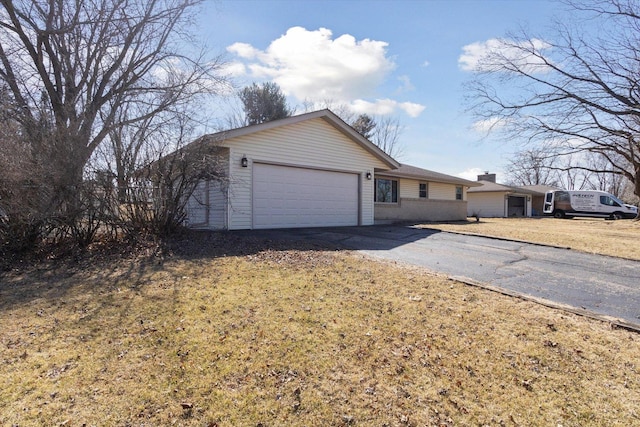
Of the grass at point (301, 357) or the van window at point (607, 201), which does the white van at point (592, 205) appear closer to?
the van window at point (607, 201)

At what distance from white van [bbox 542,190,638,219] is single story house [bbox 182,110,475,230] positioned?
827 inches

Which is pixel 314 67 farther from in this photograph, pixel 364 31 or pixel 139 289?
pixel 139 289

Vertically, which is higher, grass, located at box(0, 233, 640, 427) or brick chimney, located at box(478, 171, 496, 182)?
brick chimney, located at box(478, 171, 496, 182)

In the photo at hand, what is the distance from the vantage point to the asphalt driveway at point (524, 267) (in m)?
4.94

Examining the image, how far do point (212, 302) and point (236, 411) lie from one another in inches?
90.4

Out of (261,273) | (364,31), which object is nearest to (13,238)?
(261,273)

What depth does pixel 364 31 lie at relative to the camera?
15375 millimetres

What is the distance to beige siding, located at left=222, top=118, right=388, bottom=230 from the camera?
10750mm

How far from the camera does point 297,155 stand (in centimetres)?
1220

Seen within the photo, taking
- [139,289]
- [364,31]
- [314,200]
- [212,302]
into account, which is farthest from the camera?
[364,31]

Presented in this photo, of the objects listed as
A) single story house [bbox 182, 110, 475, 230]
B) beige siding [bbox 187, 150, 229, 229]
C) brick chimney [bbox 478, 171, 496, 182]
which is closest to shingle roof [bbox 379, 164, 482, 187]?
single story house [bbox 182, 110, 475, 230]

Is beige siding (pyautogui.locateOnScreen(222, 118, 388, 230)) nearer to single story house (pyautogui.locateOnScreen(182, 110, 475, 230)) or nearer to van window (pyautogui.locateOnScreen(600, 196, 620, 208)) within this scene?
single story house (pyautogui.locateOnScreen(182, 110, 475, 230))

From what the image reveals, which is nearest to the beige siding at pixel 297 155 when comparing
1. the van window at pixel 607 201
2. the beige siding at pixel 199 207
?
the beige siding at pixel 199 207

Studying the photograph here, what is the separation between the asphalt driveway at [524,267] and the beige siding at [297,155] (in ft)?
4.89
